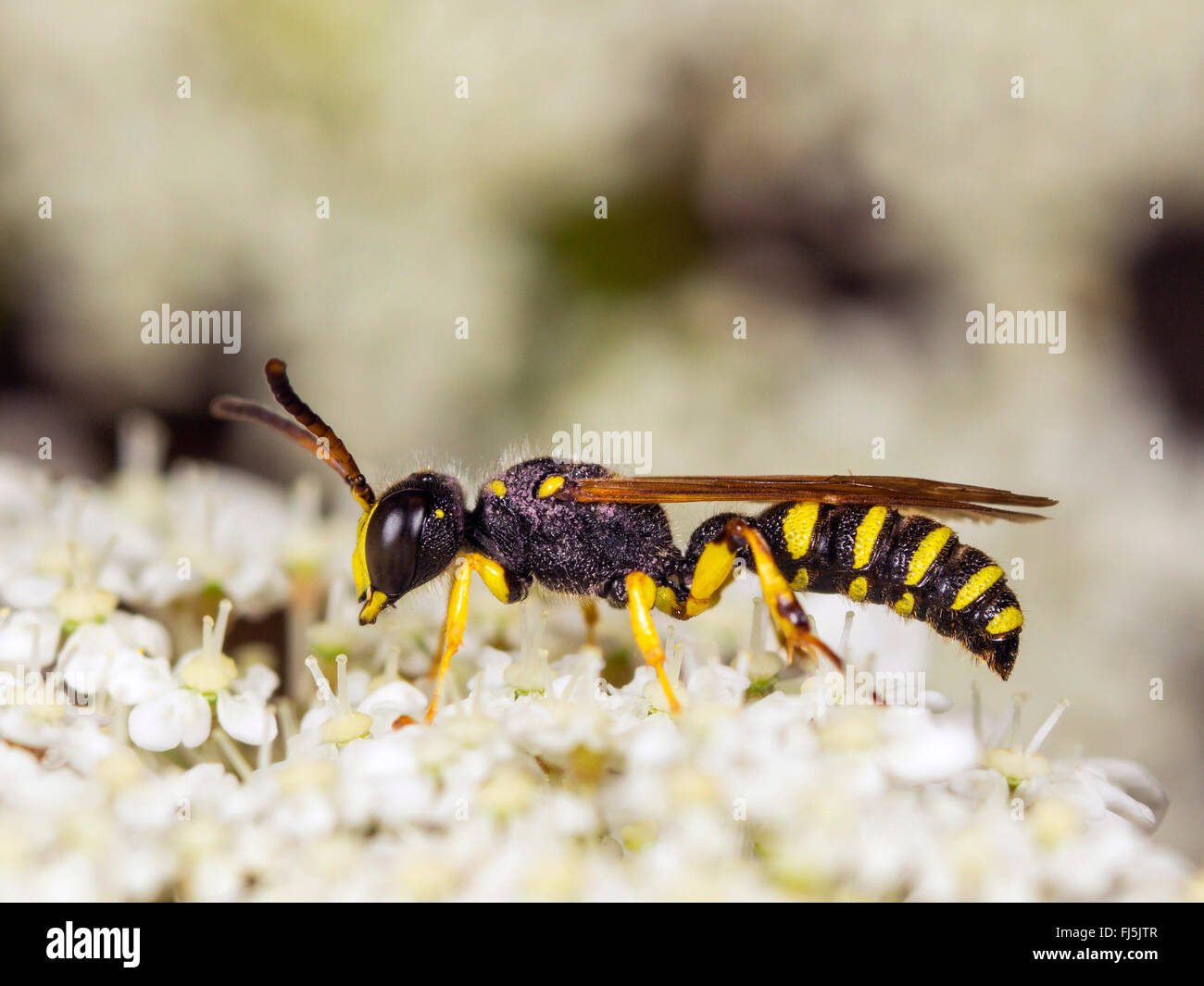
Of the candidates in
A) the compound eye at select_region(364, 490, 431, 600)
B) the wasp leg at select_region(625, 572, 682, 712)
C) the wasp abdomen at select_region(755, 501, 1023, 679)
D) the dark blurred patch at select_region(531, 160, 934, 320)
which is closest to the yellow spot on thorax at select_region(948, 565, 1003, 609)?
the wasp abdomen at select_region(755, 501, 1023, 679)

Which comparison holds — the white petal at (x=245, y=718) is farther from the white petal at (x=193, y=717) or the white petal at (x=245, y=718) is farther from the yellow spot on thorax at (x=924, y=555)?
the yellow spot on thorax at (x=924, y=555)

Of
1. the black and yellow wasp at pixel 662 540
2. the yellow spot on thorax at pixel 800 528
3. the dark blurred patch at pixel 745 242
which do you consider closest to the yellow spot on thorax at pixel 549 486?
the black and yellow wasp at pixel 662 540

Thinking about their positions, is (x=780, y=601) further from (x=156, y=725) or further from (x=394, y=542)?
(x=156, y=725)

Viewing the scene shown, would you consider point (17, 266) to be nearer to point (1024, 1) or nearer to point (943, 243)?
point (943, 243)

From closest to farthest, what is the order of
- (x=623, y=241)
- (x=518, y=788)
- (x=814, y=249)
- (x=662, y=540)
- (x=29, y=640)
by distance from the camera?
(x=518, y=788)
(x=29, y=640)
(x=662, y=540)
(x=623, y=241)
(x=814, y=249)

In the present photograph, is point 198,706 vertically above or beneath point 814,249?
beneath

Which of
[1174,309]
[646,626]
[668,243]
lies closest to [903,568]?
[646,626]

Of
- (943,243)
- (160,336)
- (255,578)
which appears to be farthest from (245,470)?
(943,243)
